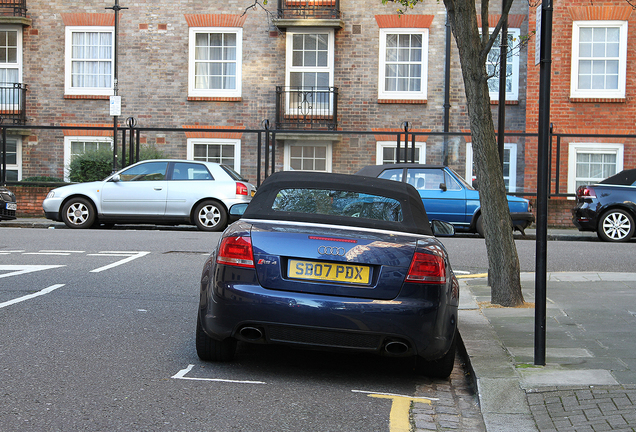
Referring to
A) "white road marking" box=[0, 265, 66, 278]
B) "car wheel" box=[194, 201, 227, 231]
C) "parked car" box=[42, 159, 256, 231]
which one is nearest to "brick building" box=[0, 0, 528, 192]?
"parked car" box=[42, 159, 256, 231]

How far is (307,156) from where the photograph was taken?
75.3ft

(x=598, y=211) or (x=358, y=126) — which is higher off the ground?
(x=358, y=126)

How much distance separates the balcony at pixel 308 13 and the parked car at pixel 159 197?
7.15 meters

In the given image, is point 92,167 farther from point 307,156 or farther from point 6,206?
point 307,156

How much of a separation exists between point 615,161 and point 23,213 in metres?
16.5

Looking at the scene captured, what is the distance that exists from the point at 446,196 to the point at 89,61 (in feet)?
42.4

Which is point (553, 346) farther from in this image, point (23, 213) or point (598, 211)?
point (23, 213)

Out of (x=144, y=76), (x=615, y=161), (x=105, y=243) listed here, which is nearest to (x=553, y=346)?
(x=105, y=243)

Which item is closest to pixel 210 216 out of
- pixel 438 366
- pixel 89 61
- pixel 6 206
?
pixel 6 206

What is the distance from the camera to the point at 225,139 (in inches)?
907

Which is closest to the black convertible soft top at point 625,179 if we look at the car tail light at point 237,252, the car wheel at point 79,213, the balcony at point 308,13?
the balcony at point 308,13

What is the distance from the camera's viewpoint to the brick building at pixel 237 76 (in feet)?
74.6

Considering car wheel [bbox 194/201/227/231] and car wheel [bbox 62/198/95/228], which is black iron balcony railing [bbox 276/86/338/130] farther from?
car wheel [bbox 62/198/95/228]

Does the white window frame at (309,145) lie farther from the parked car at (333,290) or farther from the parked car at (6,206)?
the parked car at (333,290)
